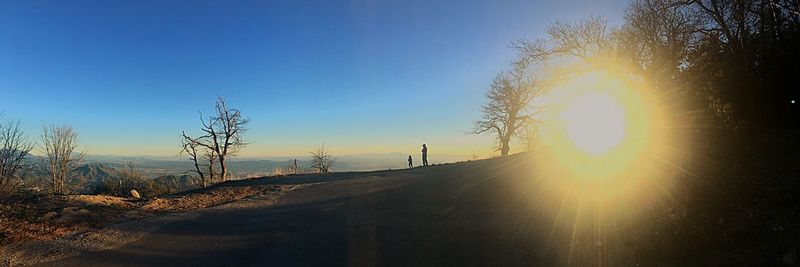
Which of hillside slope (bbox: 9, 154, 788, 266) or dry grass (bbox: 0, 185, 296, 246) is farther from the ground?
dry grass (bbox: 0, 185, 296, 246)

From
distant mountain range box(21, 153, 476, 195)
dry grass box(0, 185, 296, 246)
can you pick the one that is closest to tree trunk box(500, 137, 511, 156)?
distant mountain range box(21, 153, 476, 195)

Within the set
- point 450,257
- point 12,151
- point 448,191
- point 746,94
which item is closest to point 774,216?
point 450,257

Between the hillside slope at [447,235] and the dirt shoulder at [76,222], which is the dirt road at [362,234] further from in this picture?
the dirt shoulder at [76,222]

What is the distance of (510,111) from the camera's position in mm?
39406

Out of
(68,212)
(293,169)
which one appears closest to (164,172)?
(293,169)

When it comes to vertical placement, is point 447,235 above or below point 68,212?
below

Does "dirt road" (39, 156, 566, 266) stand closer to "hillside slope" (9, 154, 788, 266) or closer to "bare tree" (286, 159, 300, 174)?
"hillside slope" (9, 154, 788, 266)

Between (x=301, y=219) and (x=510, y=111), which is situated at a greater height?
(x=510, y=111)

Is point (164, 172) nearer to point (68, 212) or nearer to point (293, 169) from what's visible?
point (293, 169)

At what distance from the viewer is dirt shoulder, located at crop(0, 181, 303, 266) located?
6.80m

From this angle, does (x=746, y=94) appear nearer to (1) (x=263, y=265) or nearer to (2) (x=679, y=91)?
(2) (x=679, y=91)

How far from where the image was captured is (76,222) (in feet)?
28.1

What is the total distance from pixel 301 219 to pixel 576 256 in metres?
5.90

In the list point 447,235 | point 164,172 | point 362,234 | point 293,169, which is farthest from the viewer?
point 164,172
